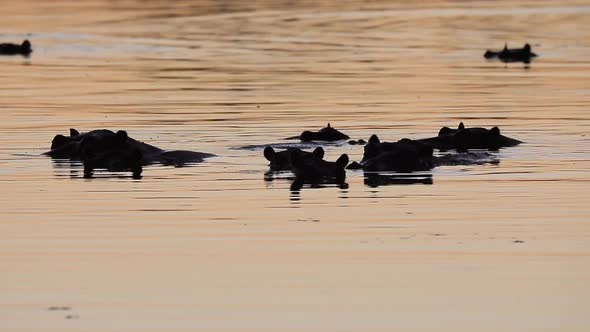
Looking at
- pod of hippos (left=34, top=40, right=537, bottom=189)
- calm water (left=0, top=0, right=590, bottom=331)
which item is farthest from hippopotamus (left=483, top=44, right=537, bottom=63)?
pod of hippos (left=34, top=40, right=537, bottom=189)

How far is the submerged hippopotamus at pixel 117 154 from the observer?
82.9 feet

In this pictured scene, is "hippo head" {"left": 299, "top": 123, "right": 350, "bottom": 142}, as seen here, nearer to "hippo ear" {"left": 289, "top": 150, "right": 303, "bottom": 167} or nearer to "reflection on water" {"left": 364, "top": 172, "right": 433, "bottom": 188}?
"reflection on water" {"left": 364, "top": 172, "right": 433, "bottom": 188}

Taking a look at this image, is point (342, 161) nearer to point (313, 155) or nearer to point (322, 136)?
point (313, 155)

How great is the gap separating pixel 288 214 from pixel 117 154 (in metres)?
6.84

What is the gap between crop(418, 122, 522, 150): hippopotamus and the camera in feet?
91.2

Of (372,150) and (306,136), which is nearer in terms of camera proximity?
(372,150)

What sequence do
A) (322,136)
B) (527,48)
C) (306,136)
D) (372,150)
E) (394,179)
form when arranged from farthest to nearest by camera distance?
(527,48) < (322,136) < (306,136) < (372,150) < (394,179)

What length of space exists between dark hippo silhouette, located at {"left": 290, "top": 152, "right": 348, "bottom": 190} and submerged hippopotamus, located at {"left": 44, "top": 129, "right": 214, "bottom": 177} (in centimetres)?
240

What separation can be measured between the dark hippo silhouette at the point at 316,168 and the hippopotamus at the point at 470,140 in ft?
14.7

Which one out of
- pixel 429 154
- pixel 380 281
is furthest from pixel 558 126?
pixel 380 281

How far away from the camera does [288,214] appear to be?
62.8ft

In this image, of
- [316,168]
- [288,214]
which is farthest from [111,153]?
[288,214]

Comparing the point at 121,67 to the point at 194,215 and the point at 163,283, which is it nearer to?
the point at 194,215

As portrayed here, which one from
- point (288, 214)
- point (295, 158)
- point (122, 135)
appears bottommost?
point (288, 214)
